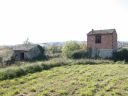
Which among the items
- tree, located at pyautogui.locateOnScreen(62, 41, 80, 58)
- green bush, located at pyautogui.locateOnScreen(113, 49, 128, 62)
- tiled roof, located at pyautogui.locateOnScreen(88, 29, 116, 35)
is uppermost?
A: tiled roof, located at pyautogui.locateOnScreen(88, 29, 116, 35)

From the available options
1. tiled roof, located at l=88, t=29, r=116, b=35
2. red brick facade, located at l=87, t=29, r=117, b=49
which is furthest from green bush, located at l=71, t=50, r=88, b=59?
tiled roof, located at l=88, t=29, r=116, b=35

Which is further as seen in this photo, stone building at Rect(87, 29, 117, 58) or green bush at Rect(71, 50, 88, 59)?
green bush at Rect(71, 50, 88, 59)

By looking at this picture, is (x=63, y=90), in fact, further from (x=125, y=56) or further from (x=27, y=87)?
(x=125, y=56)

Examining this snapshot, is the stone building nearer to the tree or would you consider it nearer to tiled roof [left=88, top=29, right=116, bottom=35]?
tiled roof [left=88, top=29, right=116, bottom=35]

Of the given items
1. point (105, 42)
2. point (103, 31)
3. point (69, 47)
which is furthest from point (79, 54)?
point (69, 47)

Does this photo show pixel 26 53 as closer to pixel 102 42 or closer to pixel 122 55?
pixel 102 42

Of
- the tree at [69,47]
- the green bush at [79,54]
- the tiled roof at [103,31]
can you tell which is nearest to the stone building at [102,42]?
the tiled roof at [103,31]

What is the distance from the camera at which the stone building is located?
36169 mm

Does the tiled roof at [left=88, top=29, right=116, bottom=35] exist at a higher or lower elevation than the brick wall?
higher

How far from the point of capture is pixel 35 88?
12070 mm

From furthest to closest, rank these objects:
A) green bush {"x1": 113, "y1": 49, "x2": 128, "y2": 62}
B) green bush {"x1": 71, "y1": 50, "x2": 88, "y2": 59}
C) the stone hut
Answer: the stone hut, green bush {"x1": 71, "y1": 50, "x2": 88, "y2": 59}, green bush {"x1": 113, "y1": 49, "x2": 128, "y2": 62}

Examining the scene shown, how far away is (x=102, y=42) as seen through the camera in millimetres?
37250

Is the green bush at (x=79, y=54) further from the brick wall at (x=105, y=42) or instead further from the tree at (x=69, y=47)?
the tree at (x=69, y=47)

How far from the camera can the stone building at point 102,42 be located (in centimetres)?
3617
